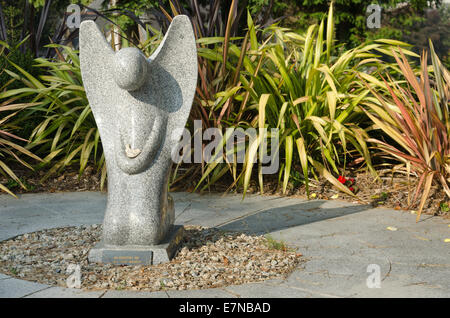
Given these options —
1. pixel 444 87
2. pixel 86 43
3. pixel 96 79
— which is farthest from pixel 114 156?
pixel 444 87

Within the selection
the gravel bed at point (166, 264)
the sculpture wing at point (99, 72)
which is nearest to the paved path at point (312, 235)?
the gravel bed at point (166, 264)

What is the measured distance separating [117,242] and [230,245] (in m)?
0.76

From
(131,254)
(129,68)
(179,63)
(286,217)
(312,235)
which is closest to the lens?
(129,68)

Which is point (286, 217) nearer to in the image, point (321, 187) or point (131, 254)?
point (321, 187)

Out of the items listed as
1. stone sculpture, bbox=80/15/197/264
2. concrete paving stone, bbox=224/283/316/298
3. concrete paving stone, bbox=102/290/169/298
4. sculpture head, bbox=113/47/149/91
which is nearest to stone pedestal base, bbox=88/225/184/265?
stone sculpture, bbox=80/15/197/264

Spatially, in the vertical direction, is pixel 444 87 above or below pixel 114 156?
above

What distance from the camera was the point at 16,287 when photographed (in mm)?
2551

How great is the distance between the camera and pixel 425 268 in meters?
2.87

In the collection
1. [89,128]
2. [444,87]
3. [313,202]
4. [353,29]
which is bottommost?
[313,202]

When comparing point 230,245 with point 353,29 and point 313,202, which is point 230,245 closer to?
point 313,202

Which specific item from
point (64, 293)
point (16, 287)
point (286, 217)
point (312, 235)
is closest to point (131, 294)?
point (64, 293)

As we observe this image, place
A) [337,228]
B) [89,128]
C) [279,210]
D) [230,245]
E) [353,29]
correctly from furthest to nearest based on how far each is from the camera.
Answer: [353,29] < [89,128] < [279,210] < [337,228] < [230,245]

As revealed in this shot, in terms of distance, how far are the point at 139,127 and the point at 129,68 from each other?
0.37m

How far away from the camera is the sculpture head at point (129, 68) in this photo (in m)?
2.87
